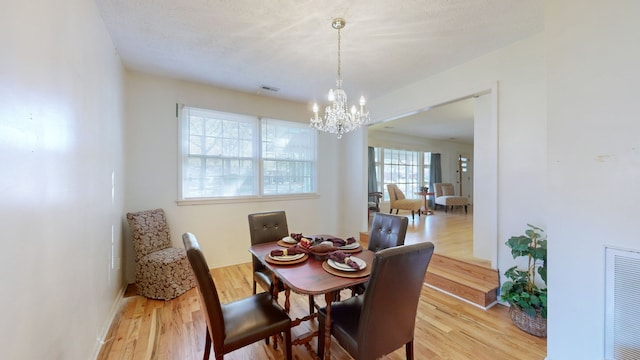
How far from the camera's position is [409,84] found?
353 cm

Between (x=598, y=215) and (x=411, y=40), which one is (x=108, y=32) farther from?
(x=598, y=215)

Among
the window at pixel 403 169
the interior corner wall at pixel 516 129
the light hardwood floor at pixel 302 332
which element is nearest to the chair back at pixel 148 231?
the light hardwood floor at pixel 302 332

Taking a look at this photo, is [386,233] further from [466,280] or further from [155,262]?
[155,262]

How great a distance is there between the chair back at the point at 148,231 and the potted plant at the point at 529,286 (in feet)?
12.5

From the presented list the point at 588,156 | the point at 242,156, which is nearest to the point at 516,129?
the point at 588,156

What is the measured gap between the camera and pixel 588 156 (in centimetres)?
154

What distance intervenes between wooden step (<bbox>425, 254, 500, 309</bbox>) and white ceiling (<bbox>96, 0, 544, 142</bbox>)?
2414 mm

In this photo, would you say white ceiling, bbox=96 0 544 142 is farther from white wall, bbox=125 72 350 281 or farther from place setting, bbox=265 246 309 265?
place setting, bbox=265 246 309 265

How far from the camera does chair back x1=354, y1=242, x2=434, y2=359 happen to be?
1246 mm

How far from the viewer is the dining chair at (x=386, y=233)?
2.15m

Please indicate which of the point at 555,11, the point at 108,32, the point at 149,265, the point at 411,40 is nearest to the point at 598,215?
the point at 555,11

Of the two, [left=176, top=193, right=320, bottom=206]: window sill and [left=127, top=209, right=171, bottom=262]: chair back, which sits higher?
[left=176, top=193, right=320, bottom=206]: window sill

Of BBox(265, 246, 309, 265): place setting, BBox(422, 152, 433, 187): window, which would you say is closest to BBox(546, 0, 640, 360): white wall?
BBox(265, 246, 309, 265): place setting

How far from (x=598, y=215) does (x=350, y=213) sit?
134 inches
